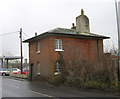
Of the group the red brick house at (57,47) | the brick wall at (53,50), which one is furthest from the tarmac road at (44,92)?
the red brick house at (57,47)

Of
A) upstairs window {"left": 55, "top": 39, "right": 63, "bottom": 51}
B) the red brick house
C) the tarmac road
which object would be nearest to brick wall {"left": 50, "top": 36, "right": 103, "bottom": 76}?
A: the red brick house

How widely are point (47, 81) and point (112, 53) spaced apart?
948cm

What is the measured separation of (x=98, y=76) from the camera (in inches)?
567

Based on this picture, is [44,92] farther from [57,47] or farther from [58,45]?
[58,45]

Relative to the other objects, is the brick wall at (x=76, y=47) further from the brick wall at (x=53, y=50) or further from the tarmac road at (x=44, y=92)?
the tarmac road at (x=44, y=92)

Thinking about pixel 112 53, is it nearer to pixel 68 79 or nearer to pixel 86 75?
pixel 86 75

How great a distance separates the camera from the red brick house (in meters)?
21.0

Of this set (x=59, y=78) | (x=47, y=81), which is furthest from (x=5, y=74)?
(x=59, y=78)

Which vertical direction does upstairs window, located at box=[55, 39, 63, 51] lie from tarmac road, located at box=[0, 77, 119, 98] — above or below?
above

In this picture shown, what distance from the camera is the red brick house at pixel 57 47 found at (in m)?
21.0

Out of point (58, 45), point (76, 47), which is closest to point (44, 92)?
point (58, 45)

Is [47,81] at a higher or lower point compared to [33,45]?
lower

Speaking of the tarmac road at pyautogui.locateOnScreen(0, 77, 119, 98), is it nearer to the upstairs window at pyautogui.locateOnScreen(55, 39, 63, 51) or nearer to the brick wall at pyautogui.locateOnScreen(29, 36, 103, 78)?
the brick wall at pyautogui.locateOnScreen(29, 36, 103, 78)

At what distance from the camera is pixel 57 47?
71.2 ft
